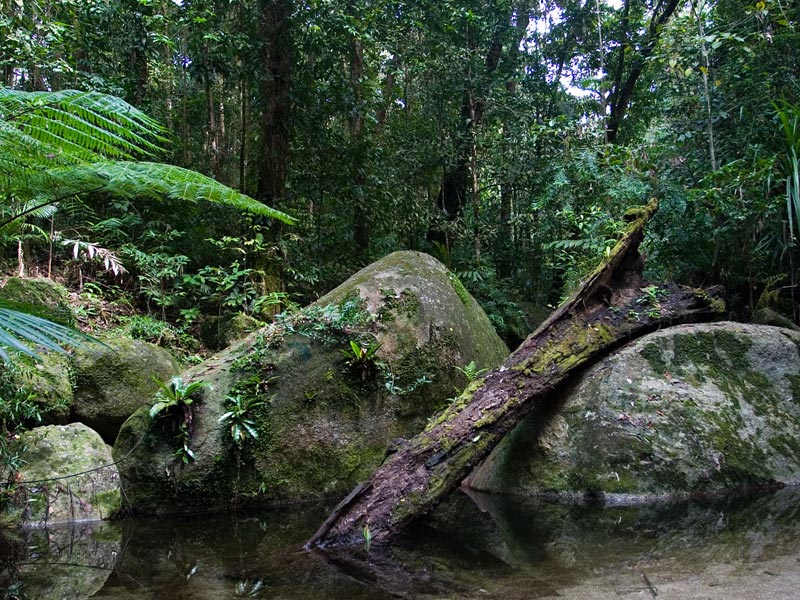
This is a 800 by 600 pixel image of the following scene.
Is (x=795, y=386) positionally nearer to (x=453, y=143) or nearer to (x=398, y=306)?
(x=398, y=306)

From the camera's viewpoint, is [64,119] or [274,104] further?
[274,104]

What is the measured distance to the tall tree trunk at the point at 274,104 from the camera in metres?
8.34

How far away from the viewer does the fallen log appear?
10.7 ft

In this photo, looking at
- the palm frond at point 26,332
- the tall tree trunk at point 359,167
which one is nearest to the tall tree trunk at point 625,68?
the tall tree trunk at point 359,167

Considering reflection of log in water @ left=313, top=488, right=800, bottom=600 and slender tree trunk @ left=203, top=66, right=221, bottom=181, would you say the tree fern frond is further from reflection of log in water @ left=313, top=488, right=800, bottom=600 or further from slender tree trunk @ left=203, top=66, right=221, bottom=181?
slender tree trunk @ left=203, top=66, right=221, bottom=181

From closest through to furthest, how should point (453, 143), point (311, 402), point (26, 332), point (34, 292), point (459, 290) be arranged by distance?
point (26, 332), point (311, 402), point (34, 292), point (459, 290), point (453, 143)

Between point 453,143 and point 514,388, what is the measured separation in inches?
259

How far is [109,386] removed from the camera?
5.23m

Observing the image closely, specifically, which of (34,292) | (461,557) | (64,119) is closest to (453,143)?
(34,292)

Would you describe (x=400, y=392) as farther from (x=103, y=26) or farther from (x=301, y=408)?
(x=103, y=26)

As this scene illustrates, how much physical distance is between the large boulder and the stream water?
0.44m

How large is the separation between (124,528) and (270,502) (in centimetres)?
103

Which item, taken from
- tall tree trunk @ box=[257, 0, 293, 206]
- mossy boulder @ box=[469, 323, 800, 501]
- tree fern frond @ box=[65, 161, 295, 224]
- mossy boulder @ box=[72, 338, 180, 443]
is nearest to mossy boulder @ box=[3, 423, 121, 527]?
mossy boulder @ box=[72, 338, 180, 443]

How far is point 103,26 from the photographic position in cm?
831
